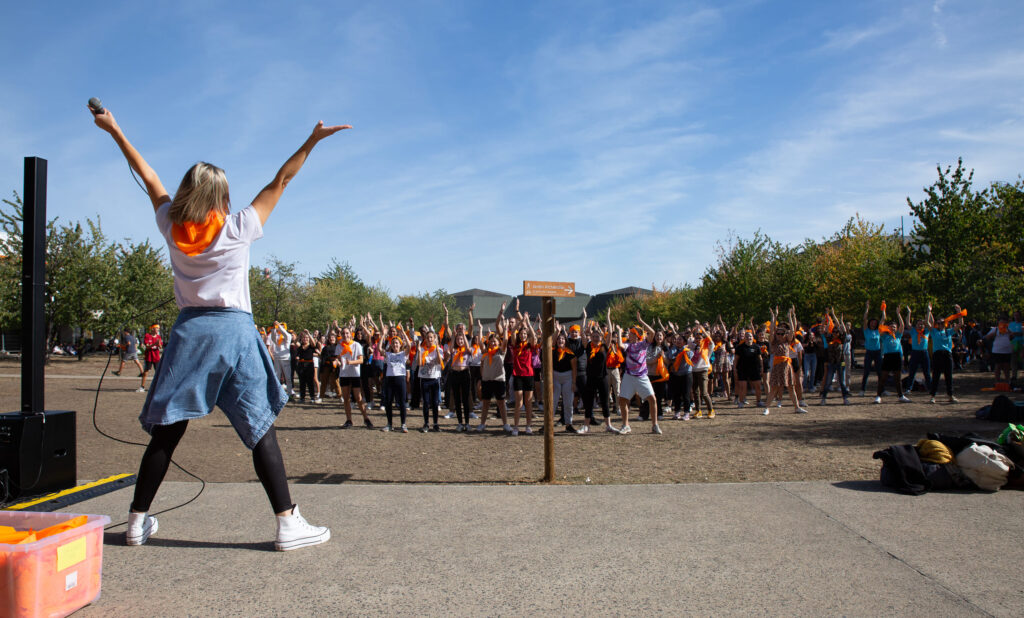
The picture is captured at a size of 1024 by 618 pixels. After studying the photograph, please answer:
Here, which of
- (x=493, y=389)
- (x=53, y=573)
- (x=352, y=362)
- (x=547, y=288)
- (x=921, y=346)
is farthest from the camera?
(x=921, y=346)

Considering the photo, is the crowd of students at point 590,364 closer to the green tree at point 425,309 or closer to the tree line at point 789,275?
the tree line at point 789,275

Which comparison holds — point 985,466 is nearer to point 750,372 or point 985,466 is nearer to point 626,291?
point 750,372

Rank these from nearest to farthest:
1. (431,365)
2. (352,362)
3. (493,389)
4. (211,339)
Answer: (211,339) < (431,365) < (493,389) < (352,362)

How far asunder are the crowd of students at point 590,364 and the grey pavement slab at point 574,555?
20.4 feet

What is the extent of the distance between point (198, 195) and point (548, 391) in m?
3.64

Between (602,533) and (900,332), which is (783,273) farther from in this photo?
(602,533)

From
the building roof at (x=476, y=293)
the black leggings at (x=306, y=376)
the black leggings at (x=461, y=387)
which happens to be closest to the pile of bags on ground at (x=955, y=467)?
the black leggings at (x=461, y=387)

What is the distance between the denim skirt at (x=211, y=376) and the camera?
3.09 m

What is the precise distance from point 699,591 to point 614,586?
37 centimetres

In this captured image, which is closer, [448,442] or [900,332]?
[448,442]

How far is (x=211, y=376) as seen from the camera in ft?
10.3

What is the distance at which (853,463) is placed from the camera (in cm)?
729

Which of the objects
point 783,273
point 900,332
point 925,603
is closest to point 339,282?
point 783,273

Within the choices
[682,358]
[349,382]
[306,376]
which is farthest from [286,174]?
[306,376]
